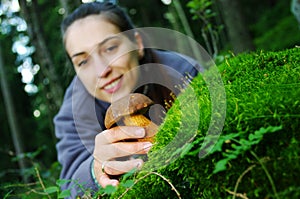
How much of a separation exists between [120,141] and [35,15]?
6.05 m

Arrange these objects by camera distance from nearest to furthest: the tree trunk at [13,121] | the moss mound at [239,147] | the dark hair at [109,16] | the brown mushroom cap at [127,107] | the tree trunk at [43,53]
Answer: the moss mound at [239,147], the brown mushroom cap at [127,107], the dark hair at [109,16], the tree trunk at [43,53], the tree trunk at [13,121]

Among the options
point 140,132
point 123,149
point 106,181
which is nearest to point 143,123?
point 140,132

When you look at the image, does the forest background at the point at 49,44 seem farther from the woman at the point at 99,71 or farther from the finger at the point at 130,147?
the finger at the point at 130,147

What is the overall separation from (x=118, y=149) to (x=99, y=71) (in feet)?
4.25

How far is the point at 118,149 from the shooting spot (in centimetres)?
169

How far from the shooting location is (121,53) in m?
2.91

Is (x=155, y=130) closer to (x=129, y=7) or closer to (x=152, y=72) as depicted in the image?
(x=152, y=72)

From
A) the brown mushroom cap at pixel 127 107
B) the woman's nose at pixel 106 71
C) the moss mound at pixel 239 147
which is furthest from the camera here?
the woman's nose at pixel 106 71

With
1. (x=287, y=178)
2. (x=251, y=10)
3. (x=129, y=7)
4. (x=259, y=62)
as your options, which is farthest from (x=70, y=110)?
(x=251, y=10)

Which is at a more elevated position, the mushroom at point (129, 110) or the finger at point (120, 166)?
the mushroom at point (129, 110)

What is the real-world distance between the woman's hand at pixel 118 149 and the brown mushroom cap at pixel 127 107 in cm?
6

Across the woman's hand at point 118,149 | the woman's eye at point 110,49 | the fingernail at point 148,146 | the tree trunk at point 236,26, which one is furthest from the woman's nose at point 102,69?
the tree trunk at point 236,26

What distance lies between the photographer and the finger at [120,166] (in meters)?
1.62

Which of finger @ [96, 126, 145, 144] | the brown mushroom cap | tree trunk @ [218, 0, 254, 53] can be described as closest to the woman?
finger @ [96, 126, 145, 144]
